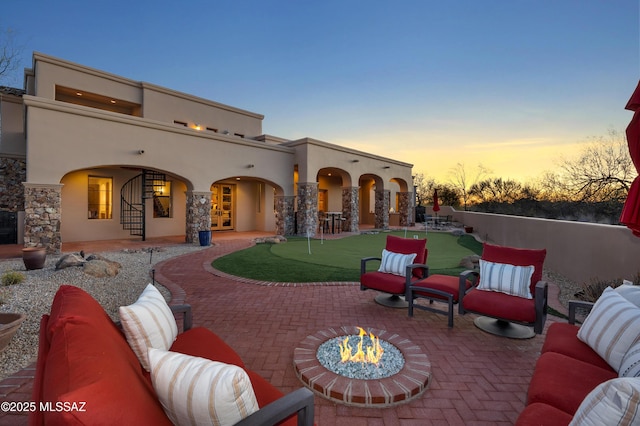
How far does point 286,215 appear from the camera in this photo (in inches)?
557

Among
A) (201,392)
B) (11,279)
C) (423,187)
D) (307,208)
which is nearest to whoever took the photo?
(201,392)

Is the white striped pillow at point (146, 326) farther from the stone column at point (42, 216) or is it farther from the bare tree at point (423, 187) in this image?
the bare tree at point (423, 187)

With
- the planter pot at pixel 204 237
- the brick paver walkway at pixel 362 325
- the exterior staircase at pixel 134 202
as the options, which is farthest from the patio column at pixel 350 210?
the brick paver walkway at pixel 362 325

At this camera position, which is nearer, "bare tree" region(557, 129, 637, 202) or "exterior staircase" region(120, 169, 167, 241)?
"exterior staircase" region(120, 169, 167, 241)

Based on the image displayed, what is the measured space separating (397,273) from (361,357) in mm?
2073

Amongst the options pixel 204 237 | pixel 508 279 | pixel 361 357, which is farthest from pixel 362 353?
pixel 204 237

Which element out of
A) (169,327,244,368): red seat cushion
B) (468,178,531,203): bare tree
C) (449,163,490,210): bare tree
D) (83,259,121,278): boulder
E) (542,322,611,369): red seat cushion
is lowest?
(83,259,121,278): boulder

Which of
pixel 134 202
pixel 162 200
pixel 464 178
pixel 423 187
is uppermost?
pixel 464 178

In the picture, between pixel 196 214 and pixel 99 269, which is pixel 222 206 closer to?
pixel 196 214

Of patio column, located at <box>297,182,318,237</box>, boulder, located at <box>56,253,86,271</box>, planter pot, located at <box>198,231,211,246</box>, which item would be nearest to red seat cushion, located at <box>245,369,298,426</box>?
boulder, located at <box>56,253,86,271</box>

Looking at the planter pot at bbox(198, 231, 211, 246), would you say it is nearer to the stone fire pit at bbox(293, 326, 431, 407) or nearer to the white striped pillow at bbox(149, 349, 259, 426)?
the stone fire pit at bbox(293, 326, 431, 407)

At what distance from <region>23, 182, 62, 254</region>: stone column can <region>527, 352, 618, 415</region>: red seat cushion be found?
11.0 m

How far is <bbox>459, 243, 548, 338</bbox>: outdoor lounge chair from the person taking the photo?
135 inches

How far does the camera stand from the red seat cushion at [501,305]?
11.2ft
